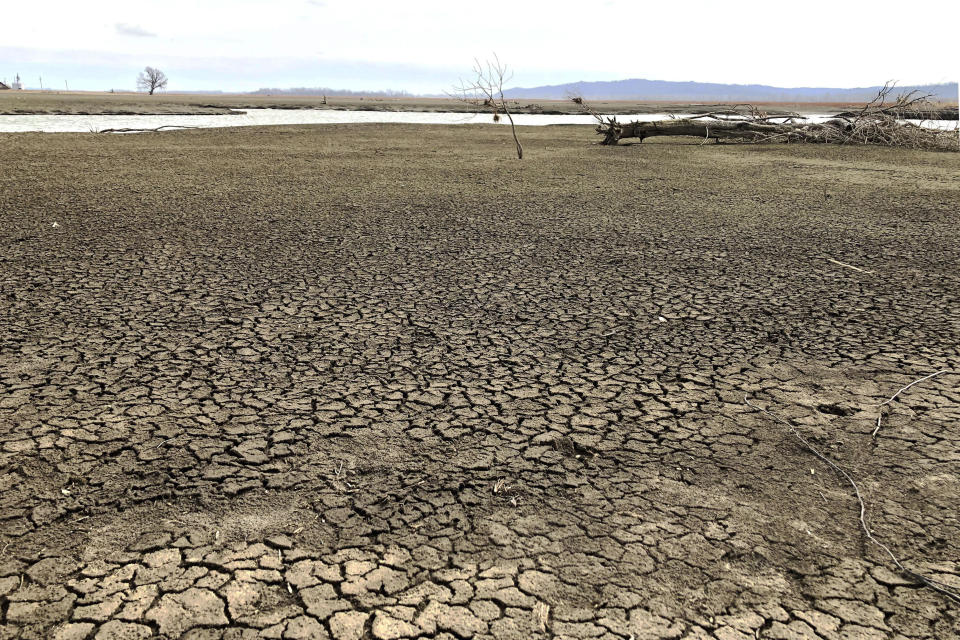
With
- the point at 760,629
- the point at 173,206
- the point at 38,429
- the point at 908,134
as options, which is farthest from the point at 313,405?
the point at 908,134

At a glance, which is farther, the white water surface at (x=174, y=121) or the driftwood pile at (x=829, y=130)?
the white water surface at (x=174, y=121)

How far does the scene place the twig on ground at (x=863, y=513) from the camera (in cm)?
214

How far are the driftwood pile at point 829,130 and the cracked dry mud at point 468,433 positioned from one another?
1281 centimetres

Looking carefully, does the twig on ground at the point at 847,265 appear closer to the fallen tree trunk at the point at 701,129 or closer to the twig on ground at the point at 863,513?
the twig on ground at the point at 863,513

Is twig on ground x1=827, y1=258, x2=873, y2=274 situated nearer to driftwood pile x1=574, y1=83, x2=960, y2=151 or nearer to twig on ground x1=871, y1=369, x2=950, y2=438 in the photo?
twig on ground x1=871, y1=369, x2=950, y2=438

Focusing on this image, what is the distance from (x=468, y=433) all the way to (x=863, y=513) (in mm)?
1530

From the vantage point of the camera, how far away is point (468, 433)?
121 inches

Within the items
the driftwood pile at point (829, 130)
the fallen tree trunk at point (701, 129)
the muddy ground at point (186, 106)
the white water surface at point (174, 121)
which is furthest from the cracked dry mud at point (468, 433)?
the white water surface at point (174, 121)

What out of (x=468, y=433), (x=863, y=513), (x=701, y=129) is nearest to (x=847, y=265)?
(x=863, y=513)

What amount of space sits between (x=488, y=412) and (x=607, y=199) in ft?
23.1

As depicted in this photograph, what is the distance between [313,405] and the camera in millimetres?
3318

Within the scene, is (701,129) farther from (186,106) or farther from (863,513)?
(186,106)

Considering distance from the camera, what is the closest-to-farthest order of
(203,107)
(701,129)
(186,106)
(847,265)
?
(847,265)
(701,129)
(186,106)
(203,107)

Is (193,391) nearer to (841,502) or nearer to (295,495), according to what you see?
(295,495)
